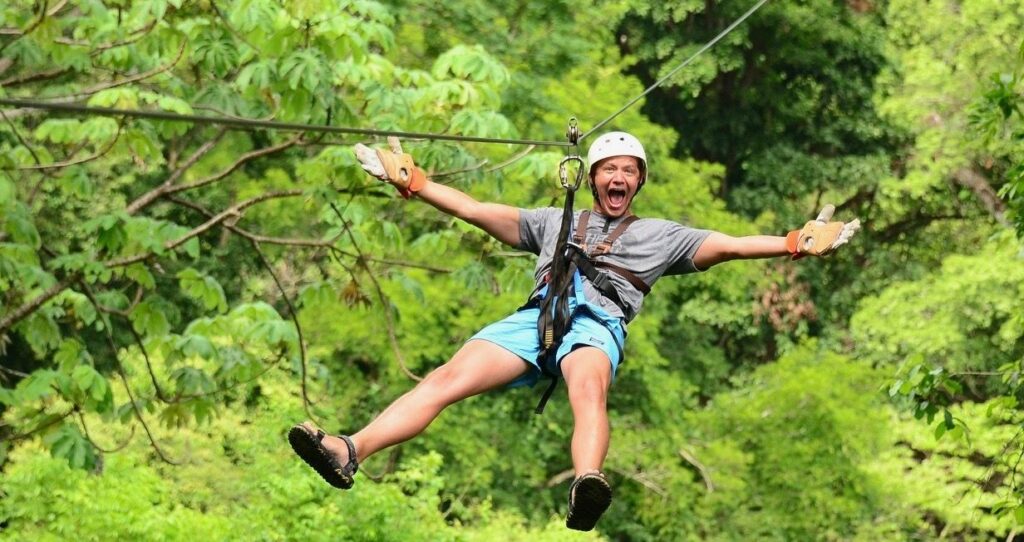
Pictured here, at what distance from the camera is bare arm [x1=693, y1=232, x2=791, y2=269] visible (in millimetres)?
5848

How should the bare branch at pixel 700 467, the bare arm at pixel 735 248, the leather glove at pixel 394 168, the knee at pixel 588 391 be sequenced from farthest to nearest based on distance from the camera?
the bare branch at pixel 700 467 → the leather glove at pixel 394 168 → the bare arm at pixel 735 248 → the knee at pixel 588 391

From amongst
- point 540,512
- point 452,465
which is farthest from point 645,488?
point 452,465

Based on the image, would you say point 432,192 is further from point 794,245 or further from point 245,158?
point 245,158

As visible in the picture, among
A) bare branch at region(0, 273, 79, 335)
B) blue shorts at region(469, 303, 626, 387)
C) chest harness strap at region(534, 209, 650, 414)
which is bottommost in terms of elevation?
bare branch at region(0, 273, 79, 335)

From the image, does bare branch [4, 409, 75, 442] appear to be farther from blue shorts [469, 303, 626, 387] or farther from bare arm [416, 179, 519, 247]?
blue shorts [469, 303, 626, 387]

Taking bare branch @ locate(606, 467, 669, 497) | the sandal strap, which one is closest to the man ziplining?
the sandal strap

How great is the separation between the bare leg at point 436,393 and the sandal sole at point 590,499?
22.6 inches

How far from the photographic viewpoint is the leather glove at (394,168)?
6.00 metres

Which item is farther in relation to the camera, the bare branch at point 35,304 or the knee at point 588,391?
the bare branch at point 35,304

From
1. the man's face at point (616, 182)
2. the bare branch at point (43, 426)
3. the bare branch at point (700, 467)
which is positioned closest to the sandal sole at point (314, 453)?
the man's face at point (616, 182)

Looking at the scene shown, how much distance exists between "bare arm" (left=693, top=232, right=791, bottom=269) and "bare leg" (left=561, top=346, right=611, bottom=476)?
0.53 meters

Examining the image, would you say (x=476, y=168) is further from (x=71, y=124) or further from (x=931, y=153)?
(x=931, y=153)

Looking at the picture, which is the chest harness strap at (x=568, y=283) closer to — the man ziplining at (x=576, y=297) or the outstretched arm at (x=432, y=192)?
the man ziplining at (x=576, y=297)

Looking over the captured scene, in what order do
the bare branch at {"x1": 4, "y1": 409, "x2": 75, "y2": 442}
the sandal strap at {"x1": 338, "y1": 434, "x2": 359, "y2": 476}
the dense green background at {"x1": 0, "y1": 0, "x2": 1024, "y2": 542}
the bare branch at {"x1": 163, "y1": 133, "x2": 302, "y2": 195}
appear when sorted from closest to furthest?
the sandal strap at {"x1": 338, "y1": 434, "x2": 359, "y2": 476}, the bare branch at {"x1": 4, "y1": 409, "x2": 75, "y2": 442}, the dense green background at {"x1": 0, "y1": 0, "x2": 1024, "y2": 542}, the bare branch at {"x1": 163, "y1": 133, "x2": 302, "y2": 195}
